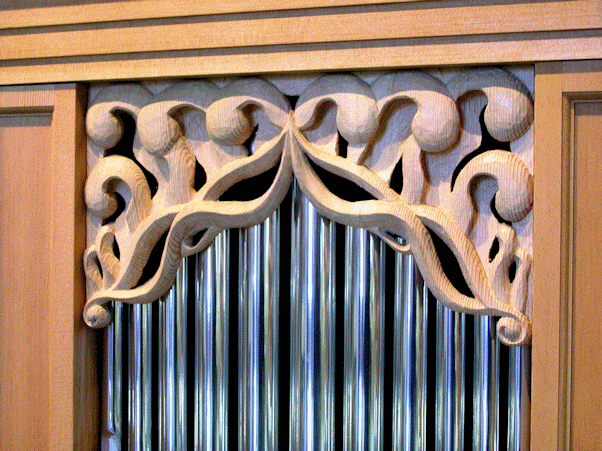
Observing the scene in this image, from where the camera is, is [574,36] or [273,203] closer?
[574,36]

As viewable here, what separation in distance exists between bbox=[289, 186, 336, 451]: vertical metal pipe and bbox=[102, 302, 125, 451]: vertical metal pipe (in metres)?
0.27

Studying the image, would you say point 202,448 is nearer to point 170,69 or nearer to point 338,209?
point 338,209

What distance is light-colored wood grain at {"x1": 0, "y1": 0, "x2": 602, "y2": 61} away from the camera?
2.68 ft

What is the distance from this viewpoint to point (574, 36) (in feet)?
2.65

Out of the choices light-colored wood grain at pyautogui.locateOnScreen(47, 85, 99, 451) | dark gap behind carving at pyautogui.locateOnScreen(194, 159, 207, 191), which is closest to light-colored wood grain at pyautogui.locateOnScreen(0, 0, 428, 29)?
light-colored wood grain at pyautogui.locateOnScreen(47, 85, 99, 451)

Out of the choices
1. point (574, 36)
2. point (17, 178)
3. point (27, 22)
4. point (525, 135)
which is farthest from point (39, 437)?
point (574, 36)

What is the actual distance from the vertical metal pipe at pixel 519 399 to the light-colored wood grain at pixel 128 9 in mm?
477

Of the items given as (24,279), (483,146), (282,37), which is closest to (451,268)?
(483,146)

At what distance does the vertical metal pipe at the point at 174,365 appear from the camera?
0.99 m

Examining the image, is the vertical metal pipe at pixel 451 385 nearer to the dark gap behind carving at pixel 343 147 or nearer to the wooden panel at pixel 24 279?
the dark gap behind carving at pixel 343 147

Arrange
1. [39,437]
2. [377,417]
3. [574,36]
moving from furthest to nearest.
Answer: [39,437] < [377,417] < [574,36]

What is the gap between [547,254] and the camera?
0.83 m

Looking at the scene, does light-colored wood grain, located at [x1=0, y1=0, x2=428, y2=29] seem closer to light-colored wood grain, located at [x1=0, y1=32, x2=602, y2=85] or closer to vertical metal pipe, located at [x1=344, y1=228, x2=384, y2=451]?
light-colored wood grain, located at [x1=0, y1=32, x2=602, y2=85]

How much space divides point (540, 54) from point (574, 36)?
0.14 ft
